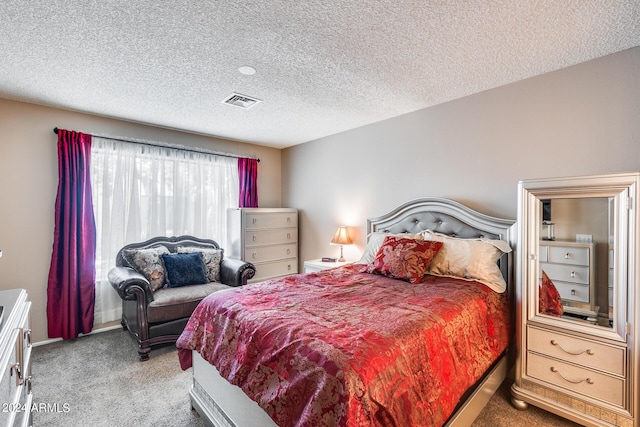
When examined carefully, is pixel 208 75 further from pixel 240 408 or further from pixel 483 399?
pixel 483 399

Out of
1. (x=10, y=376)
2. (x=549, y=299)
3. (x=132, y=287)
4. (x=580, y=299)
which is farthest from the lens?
(x=132, y=287)

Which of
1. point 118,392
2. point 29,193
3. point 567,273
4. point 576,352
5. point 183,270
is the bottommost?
point 118,392

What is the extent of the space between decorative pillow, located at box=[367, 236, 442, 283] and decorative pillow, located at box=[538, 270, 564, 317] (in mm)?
756

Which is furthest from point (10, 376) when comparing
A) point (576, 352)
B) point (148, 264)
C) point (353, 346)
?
point (576, 352)

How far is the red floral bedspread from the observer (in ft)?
3.74

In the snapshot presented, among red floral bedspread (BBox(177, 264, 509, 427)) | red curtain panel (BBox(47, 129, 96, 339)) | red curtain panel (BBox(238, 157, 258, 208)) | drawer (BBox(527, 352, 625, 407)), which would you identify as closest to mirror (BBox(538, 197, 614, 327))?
drawer (BBox(527, 352, 625, 407))

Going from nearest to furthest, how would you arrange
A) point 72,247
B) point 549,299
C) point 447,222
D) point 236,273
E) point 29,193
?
point 549,299 < point 447,222 < point 29,193 < point 72,247 < point 236,273

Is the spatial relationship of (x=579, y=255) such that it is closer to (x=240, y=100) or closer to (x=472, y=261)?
(x=472, y=261)

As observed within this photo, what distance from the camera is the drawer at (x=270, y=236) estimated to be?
4.11 meters

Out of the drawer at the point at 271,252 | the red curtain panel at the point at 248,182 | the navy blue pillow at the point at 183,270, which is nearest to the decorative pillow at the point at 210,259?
the navy blue pillow at the point at 183,270

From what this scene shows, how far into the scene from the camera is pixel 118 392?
2.25 m

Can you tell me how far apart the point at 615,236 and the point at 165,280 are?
12.6ft

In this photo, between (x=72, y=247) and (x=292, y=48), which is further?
(x=72, y=247)

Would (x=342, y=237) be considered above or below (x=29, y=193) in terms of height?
below
